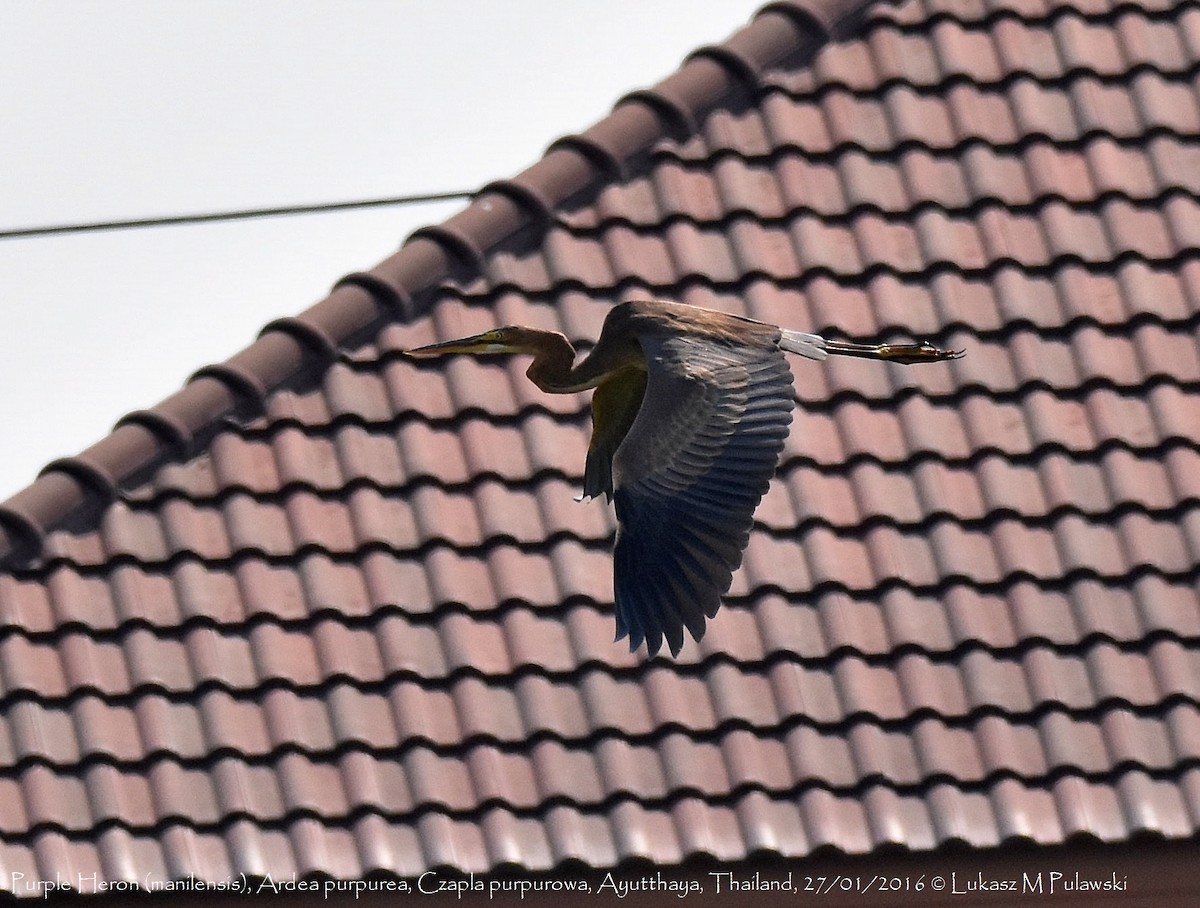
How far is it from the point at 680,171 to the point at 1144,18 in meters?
1.36

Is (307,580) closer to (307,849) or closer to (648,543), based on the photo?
(307,849)

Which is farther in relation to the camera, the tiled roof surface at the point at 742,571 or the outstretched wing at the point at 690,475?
the tiled roof surface at the point at 742,571

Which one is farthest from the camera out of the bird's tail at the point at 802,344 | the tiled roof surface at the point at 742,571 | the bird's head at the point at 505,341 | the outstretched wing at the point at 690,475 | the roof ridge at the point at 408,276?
the roof ridge at the point at 408,276

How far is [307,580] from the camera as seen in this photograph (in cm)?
542

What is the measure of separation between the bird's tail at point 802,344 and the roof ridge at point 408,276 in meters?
1.73

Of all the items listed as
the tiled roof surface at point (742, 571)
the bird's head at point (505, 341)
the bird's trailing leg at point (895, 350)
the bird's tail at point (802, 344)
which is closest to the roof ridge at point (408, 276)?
the tiled roof surface at point (742, 571)

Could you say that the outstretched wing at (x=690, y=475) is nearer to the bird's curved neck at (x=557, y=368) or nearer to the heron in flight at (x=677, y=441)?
the heron in flight at (x=677, y=441)

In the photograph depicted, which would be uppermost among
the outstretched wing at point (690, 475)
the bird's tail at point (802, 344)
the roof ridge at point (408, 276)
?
the roof ridge at point (408, 276)

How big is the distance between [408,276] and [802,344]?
1.81 meters

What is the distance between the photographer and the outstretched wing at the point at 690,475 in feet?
13.0

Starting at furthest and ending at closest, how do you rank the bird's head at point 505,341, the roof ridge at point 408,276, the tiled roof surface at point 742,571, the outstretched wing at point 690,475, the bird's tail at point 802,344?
the roof ridge at point 408,276, the tiled roof surface at point 742,571, the bird's tail at point 802,344, the bird's head at point 505,341, the outstretched wing at point 690,475

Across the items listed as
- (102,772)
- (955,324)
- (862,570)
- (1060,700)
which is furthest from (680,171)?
(102,772)

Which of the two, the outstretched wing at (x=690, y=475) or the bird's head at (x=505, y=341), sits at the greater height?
the bird's head at (x=505, y=341)

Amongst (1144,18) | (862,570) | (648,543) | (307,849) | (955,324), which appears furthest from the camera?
(1144,18)
